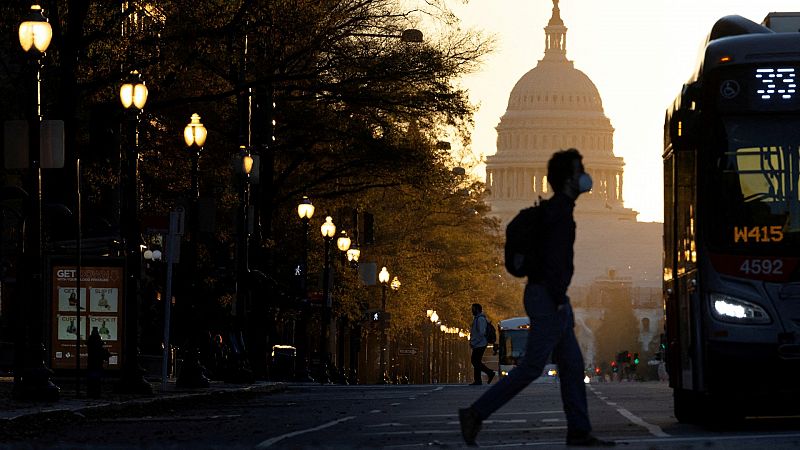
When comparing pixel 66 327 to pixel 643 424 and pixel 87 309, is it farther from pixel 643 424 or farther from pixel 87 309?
pixel 643 424

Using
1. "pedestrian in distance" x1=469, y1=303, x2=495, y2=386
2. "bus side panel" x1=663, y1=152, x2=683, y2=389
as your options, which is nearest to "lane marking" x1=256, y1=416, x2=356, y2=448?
"bus side panel" x1=663, y1=152, x2=683, y2=389

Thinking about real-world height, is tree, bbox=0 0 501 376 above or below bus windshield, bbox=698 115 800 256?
above

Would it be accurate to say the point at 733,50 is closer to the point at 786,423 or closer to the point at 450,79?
the point at 786,423

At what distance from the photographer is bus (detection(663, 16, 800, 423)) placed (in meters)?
20.3

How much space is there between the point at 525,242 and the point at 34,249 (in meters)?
12.6

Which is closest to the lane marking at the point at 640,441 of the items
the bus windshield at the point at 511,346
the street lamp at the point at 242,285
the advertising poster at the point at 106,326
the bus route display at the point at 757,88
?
the bus route display at the point at 757,88

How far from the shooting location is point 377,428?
22266 millimetres

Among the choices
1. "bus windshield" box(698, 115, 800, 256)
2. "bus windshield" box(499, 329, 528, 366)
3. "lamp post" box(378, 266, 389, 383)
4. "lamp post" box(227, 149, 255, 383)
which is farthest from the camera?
"bus windshield" box(499, 329, 528, 366)

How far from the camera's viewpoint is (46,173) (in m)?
37.9

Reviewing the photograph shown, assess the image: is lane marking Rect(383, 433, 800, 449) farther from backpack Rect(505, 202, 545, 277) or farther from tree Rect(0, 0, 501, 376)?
tree Rect(0, 0, 501, 376)

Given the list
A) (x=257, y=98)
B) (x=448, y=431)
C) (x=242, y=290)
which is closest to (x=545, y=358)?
(x=448, y=431)

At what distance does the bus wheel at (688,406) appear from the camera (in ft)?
72.7

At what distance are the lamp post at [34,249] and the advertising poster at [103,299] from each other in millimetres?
3749

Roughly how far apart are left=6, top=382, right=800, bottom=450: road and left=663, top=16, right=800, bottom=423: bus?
0.58 meters
